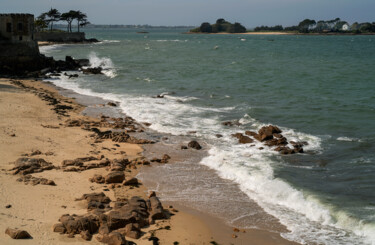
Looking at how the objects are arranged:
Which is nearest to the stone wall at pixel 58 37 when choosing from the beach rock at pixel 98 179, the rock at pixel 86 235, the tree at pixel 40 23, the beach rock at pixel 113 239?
the tree at pixel 40 23

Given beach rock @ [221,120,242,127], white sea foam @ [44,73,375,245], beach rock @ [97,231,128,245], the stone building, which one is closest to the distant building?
the stone building

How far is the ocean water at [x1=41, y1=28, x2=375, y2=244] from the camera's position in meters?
11.0

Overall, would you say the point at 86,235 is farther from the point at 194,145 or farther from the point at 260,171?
the point at 194,145

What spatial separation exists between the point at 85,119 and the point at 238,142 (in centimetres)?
802

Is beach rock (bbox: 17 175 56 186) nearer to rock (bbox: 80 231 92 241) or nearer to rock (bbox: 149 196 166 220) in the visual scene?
rock (bbox: 149 196 166 220)

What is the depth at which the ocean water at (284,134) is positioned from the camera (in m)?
11.0

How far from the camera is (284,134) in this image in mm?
18562

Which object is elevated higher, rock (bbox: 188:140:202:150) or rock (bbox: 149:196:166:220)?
rock (bbox: 188:140:202:150)

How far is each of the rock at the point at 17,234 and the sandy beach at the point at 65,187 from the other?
10 cm

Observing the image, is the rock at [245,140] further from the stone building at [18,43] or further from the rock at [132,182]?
the stone building at [18,43]

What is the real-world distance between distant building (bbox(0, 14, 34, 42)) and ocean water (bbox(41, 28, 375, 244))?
814 centimetres

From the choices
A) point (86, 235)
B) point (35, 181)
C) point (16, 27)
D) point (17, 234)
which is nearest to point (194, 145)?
point (35, 181)

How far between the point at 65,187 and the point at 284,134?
10.6 meters

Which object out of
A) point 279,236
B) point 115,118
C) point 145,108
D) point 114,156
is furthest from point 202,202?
point 145,108
